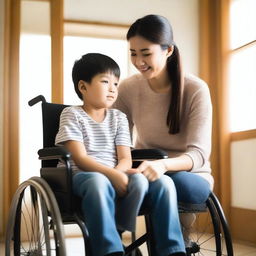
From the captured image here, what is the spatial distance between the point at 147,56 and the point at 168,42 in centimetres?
11

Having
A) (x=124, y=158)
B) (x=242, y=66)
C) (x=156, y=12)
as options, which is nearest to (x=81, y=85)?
(x=124, y=158)

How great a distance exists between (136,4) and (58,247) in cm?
243

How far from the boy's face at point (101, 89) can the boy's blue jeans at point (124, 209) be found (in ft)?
1.02

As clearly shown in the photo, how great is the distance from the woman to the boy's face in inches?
6.9

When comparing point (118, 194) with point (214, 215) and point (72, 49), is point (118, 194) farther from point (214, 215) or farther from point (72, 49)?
point (72, 49)

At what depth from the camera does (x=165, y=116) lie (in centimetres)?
179

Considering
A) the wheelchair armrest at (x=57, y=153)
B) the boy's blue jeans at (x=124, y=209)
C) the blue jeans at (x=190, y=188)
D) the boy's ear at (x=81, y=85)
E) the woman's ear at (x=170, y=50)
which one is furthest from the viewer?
the woman's ear at (x=170, y=50)

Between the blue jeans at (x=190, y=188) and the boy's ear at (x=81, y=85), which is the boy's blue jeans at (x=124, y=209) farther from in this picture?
the boy's ear at (x=81, y=85)

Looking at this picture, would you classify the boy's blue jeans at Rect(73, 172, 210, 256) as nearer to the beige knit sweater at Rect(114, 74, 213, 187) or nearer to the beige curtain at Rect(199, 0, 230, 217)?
the beige knit sweater at Rect(114, 74, 213, 187)

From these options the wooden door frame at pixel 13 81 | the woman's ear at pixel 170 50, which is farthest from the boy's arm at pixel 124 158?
the wooden door frame at pixel 13 81

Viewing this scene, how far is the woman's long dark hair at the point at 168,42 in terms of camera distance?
1644 mm

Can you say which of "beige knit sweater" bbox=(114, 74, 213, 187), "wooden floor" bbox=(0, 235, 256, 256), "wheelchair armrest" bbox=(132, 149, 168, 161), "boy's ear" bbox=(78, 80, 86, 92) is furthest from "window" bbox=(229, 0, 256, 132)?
"boy's ear" bbox=(78, 80, 86, 92)

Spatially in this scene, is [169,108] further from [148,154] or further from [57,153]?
[57,153]

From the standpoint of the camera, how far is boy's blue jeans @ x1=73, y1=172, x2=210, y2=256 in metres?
1.19
